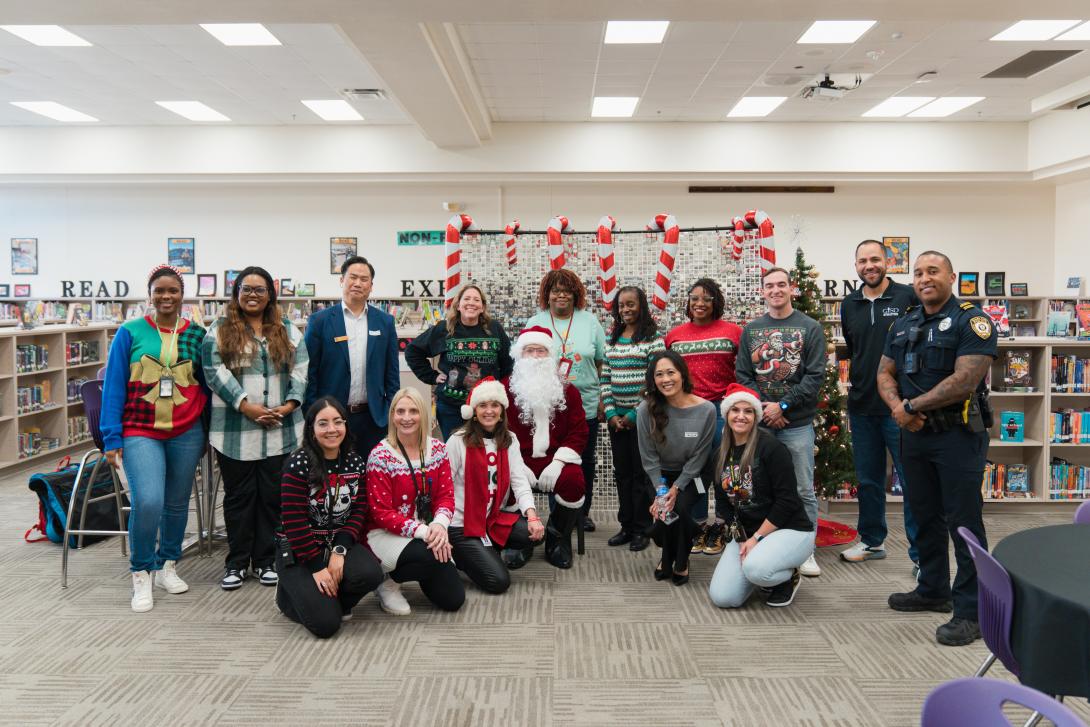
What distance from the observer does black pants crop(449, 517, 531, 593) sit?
3592 millimetres

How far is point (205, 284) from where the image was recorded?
10.7m

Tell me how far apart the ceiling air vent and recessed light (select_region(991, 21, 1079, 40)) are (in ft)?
1.61

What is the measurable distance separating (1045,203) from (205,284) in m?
12.6

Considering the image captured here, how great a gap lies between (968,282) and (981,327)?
884 cm

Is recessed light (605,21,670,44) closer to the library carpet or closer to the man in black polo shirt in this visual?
the man in black polo shirt

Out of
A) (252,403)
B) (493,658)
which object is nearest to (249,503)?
(252,403)

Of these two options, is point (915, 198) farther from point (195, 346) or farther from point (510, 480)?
point (195, 346)

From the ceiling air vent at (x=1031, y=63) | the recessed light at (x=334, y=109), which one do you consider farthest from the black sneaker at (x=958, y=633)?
the recessed light at (x=334, y=109)

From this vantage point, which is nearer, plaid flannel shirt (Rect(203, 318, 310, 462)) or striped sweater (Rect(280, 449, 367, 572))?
striped sweater (Rect(280, 449, 367, 572))

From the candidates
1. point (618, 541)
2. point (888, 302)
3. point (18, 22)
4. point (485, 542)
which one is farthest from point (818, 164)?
point (18, 22)

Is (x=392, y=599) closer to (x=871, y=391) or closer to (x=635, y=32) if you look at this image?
(x=871, y=391)

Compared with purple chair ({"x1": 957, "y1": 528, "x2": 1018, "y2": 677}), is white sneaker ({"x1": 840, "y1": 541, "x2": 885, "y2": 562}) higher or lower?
lower

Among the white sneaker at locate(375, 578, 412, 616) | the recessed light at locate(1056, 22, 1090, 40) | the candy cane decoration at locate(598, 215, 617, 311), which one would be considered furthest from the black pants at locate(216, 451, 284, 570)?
the recessed light at locate(1056, 22, 1090, 40)

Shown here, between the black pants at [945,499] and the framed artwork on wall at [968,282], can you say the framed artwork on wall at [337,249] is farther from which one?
the framed artwork on wall at [968,282]
